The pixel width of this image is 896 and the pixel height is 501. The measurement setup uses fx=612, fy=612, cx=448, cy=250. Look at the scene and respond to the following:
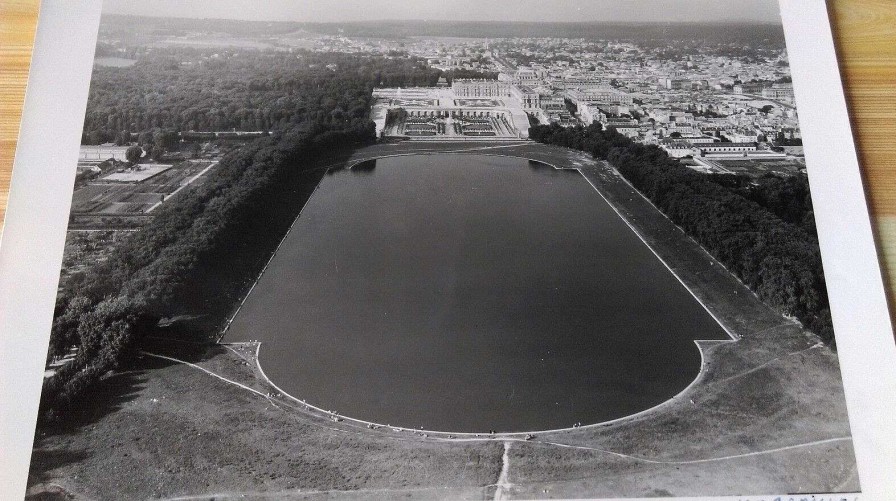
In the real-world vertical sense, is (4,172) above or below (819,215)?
below

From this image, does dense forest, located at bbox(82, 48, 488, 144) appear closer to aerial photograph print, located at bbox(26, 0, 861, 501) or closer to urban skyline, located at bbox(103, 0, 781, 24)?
aerial photograph print, located at bbox(26, 0, 861, 501)

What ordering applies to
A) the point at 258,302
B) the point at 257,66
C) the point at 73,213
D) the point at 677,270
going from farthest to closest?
1. the point at 257,66
2. the point at 677,270
3. the point at 258,302
4. the point at 73,213

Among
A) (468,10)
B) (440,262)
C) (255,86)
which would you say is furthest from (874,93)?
(255,86)

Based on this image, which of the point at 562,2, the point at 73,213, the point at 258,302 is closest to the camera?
the point at 73,213

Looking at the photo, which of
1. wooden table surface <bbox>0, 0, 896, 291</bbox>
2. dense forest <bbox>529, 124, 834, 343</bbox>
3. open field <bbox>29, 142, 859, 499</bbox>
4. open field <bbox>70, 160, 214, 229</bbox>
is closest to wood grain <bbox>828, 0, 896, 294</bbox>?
wooden table surface <bbox>0, 0, 896, 291</bbox>

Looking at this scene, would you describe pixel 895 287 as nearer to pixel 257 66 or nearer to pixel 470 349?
pixel 470 349

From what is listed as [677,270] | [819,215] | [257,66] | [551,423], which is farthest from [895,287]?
[257,66]

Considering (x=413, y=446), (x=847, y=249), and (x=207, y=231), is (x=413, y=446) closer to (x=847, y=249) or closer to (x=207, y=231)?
(x=207, y=231)

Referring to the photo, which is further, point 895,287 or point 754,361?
point 754,361
